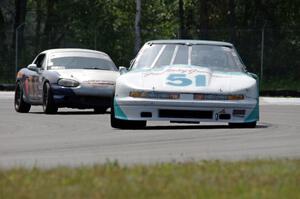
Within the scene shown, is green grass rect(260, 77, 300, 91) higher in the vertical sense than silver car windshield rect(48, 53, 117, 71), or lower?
lower

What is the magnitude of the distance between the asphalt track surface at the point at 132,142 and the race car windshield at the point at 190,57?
1026 millimetres

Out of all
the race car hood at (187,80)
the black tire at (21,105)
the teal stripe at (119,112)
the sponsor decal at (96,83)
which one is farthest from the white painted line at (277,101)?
the teal stripe at (119,112)

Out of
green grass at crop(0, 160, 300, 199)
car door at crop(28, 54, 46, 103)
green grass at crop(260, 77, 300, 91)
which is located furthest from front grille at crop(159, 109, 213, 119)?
green grass at crop(260, 77, 300, 91)

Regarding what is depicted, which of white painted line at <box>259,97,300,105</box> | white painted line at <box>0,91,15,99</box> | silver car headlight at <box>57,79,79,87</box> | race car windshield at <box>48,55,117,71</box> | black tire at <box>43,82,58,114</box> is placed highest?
race car windshield at <box>48,55,117,71</box>

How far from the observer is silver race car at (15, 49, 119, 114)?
2130cm

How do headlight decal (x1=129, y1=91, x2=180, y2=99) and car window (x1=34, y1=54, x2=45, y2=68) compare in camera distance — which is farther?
car window (x1=34, y1=54, x2=45, y2=68)

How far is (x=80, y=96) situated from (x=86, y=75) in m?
0.57

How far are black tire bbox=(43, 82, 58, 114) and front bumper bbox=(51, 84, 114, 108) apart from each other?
0.12 meters

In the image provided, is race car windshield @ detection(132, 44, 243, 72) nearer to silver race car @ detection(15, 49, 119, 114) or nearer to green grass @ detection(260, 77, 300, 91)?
silver race car @ detection(15, 49, 119, 114)

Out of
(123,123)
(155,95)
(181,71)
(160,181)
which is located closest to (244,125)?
(181,71)

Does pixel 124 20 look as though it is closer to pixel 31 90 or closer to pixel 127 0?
pixel 127 0

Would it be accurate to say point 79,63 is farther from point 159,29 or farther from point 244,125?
point 159,29

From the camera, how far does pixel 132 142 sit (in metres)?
13.8

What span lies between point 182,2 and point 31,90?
3118cm
